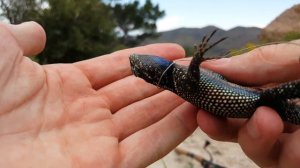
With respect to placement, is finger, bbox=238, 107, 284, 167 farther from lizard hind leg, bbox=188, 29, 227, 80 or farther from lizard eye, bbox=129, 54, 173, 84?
lizard eye, bbox=129, 54, 173, 84

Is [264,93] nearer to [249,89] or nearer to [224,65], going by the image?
[249,89]

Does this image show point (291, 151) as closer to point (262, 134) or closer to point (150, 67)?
point (262, 134)

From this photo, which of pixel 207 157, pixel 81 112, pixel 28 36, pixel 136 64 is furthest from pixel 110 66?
pixel 207 157

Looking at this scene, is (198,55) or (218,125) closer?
(198,55)

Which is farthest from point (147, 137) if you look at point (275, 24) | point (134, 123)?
point (275, 24)

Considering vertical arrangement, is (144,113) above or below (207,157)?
above

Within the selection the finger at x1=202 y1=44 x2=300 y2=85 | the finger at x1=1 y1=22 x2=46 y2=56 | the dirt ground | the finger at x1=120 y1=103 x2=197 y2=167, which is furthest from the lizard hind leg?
the dirt ground
